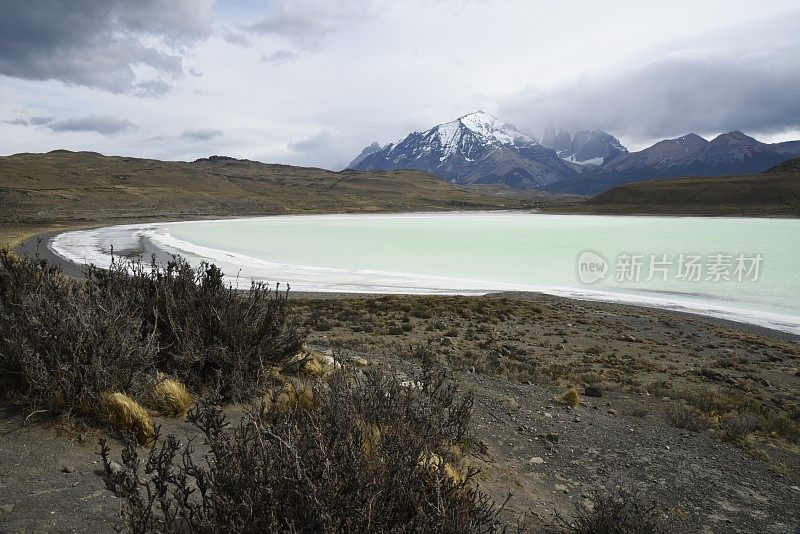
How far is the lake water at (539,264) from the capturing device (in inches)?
735

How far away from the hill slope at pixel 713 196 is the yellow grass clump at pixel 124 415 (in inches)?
3075

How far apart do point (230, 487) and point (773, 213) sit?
79.9 metres

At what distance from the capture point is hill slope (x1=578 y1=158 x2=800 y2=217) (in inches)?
2761

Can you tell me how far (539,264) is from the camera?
2733cm

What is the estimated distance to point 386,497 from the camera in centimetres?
235

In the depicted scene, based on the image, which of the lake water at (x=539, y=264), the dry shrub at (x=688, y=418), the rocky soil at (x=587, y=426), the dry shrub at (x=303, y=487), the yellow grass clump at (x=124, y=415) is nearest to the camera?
the dry shrub at (x=303, y=487)

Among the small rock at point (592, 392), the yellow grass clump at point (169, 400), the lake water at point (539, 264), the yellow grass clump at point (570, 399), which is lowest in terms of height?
the lake water at point (539, 264)

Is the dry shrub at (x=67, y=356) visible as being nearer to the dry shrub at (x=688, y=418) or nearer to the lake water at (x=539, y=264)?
the dry shrub at (x=688, y=418)

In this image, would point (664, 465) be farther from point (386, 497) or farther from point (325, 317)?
point (325, 317)

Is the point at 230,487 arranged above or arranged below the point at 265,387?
above

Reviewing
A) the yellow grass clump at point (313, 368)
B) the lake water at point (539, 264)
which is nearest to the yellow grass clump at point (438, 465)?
the yellow grass clump at point (313, 368)

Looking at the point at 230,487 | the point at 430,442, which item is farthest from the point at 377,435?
the point at 230,487

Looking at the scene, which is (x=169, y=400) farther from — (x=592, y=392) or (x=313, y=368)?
(x=592, y=392)

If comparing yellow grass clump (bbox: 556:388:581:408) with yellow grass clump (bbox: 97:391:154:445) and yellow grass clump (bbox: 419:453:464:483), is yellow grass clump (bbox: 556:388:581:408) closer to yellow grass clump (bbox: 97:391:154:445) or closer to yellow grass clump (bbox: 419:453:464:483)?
yellow grass clump (bbox: 419:453:464:483)
